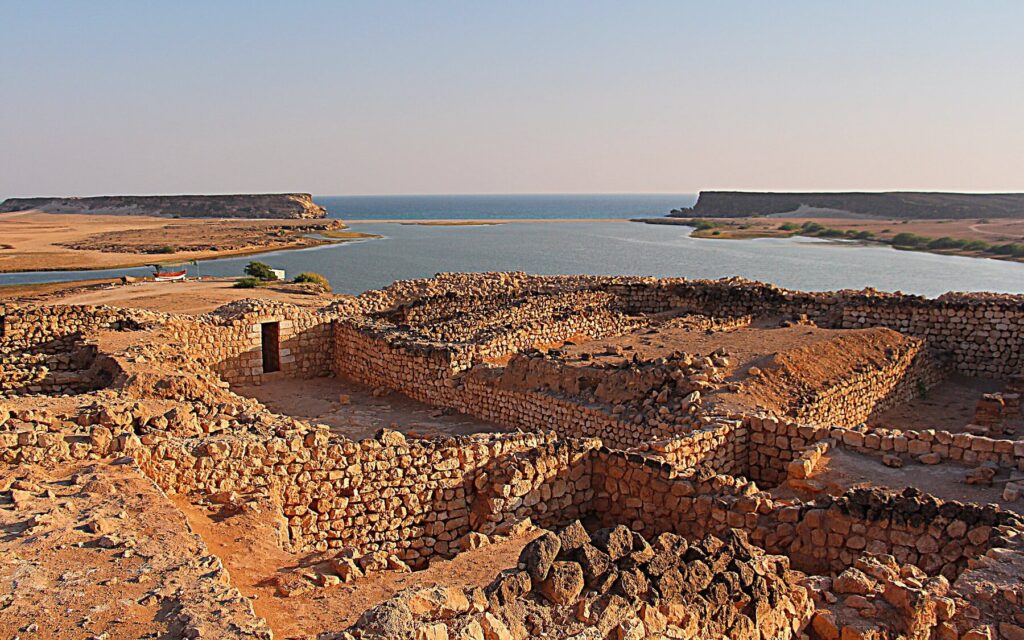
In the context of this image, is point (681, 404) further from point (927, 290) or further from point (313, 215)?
point (313, 215)

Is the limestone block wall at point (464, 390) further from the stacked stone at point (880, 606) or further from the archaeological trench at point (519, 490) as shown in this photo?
the stacked stone at point (880, 606)

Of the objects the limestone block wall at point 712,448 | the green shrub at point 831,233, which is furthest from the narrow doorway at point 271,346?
the green shrub at point 831,233

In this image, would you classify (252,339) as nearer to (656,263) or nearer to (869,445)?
(869,445)

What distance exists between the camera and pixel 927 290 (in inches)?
1400

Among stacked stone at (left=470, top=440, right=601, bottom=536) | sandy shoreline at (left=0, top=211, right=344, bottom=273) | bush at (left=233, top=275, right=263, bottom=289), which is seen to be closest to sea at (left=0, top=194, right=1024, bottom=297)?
sandy shoreline at (left=0, top=211, right=344, bottom=273)

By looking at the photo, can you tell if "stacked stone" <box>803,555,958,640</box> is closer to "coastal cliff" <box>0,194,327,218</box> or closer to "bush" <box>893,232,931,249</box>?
"bush" <box>893,232,931,249</box>

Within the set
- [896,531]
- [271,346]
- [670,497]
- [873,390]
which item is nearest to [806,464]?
[896,531]

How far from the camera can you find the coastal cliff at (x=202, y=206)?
13575 cm

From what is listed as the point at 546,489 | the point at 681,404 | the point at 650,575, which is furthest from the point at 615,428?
the point at 650,575

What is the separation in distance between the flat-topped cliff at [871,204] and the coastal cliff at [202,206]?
66664 mm

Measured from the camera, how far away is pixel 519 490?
24.6ft

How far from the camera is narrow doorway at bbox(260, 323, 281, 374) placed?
1624cm

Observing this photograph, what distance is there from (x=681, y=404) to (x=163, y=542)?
7.22 m

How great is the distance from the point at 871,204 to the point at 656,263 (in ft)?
193
